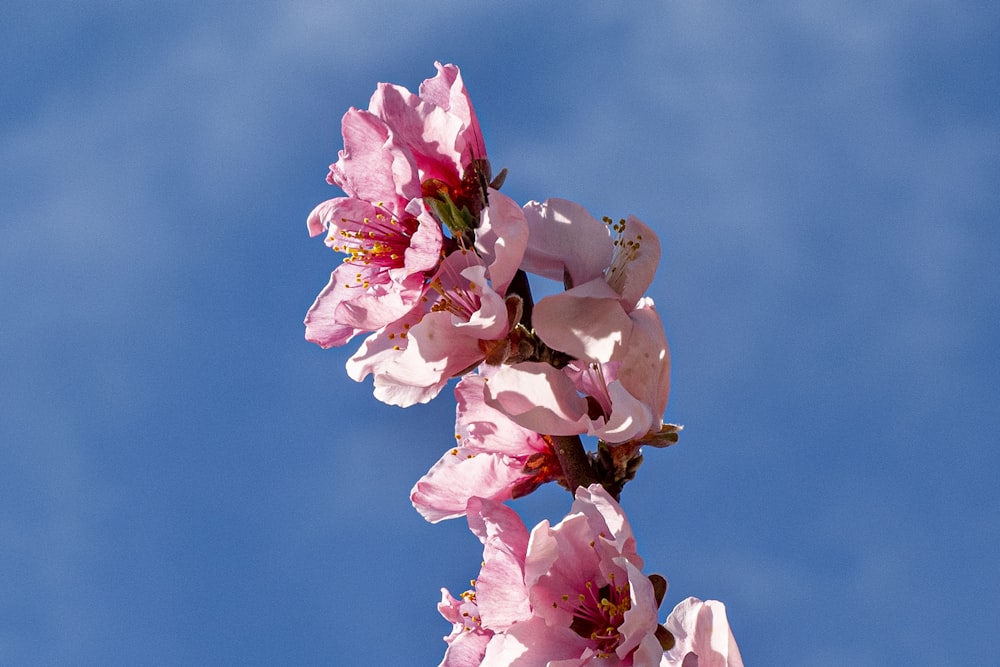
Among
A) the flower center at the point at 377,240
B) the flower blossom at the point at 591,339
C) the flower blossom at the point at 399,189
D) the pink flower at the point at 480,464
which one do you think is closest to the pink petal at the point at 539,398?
the flower blossom at the point at 591,339

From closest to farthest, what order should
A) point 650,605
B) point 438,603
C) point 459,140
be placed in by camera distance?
point 650,605 < point 459,140 < point 438,603

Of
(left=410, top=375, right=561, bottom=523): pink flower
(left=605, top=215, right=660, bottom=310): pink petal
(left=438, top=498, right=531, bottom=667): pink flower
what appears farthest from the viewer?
(left=410, top=375, right=561, bottom=523): pink flower

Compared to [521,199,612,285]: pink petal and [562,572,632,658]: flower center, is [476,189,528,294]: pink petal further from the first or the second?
[562,572,632,658]: flower center

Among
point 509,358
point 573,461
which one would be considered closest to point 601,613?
point 573,461

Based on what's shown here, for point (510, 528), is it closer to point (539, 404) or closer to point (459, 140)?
point (539, 404)

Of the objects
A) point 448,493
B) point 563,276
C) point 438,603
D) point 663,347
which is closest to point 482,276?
point 563,276

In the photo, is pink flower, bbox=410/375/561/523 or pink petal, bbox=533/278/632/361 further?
pink flower, bbox=410/375/561/523

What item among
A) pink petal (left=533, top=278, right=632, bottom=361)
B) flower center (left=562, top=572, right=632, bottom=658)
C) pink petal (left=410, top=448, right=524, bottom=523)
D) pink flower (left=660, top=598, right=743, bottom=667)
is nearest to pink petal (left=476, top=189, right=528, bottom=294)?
pink petal (left=533, top=278, right=632, bottom=361)
